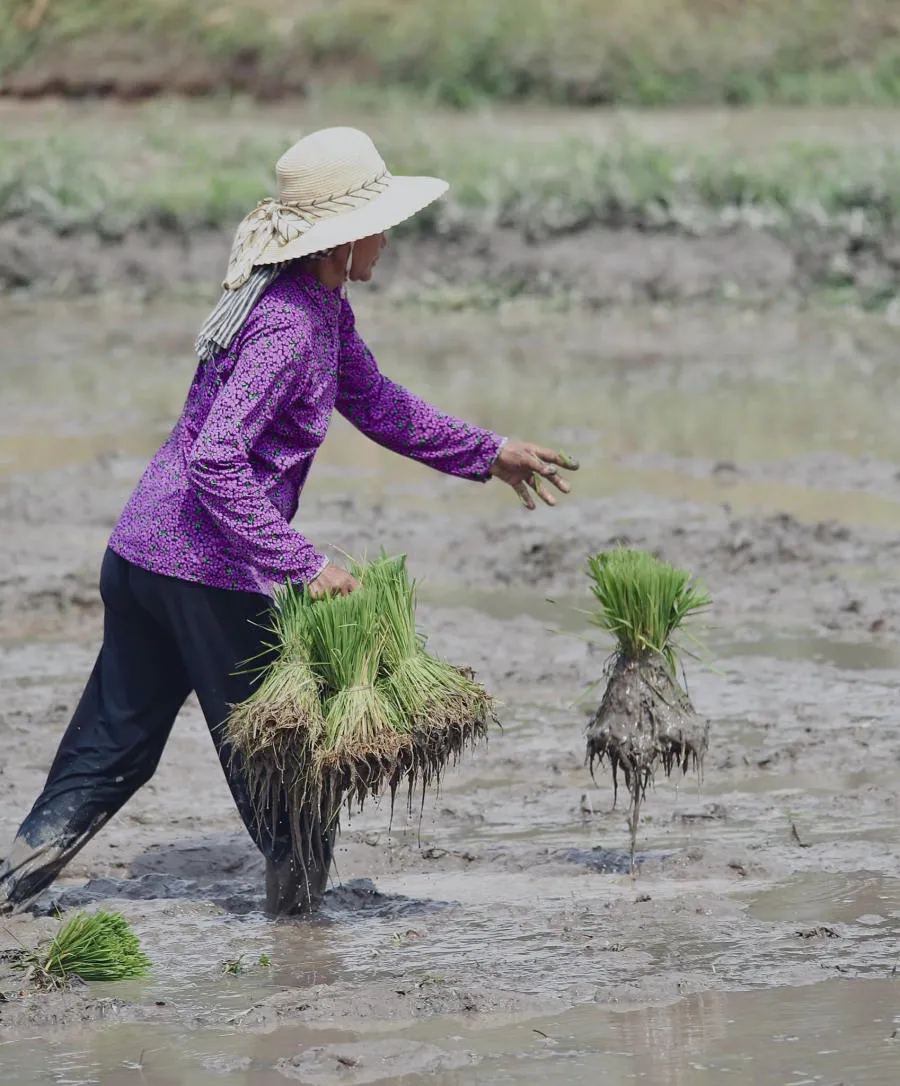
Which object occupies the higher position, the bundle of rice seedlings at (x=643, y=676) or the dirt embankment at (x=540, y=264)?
the dirt embankment at (x=540, y=264)

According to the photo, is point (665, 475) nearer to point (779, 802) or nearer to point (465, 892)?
point (779, 802)

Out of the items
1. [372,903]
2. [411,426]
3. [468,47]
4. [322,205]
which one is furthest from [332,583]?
[468,47]

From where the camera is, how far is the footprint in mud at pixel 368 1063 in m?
3.81

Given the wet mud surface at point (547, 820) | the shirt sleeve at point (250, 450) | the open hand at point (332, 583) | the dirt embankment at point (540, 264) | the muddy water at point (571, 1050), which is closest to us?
the muddy water at point (571, 1050)

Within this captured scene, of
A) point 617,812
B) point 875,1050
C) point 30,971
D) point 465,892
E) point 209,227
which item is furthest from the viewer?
point 209,227

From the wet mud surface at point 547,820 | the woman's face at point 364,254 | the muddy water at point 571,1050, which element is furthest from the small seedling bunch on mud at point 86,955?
the woman's face at point 364,254

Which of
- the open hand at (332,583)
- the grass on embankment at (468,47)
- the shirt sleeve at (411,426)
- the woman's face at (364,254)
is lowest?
the open hand at (332,583)

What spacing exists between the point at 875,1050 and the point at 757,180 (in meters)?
11.9

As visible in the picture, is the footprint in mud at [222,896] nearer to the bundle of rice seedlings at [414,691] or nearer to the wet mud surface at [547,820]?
the wet mud surface at [547,820]

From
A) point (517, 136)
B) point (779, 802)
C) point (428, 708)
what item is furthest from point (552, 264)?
point (428, 708)

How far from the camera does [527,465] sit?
4.82 meters

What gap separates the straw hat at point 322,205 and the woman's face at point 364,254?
0.07 meters

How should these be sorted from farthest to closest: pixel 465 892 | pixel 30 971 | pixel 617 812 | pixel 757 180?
pixel 757 180 < pixel 617 812 < pixel 465 892 < pixel 30 971

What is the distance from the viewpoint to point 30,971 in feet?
14.1
